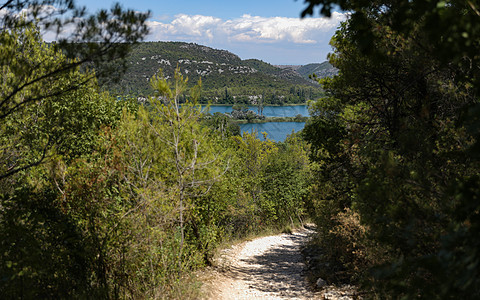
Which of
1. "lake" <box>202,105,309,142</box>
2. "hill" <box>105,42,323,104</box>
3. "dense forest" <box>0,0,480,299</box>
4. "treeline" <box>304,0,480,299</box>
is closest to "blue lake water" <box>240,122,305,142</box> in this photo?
"lake" <box>202,105,309,142</box>

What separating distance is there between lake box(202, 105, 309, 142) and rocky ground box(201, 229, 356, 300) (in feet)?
246

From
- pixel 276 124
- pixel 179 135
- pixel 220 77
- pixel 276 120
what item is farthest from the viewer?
pixel 220 77

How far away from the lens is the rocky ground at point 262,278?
828 cm

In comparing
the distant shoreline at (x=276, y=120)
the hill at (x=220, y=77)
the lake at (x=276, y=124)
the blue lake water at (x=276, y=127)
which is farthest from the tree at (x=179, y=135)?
the hill at (x=220, y=77)

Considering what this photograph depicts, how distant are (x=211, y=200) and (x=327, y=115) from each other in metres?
4.36

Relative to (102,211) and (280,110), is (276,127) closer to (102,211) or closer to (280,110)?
(280,110)

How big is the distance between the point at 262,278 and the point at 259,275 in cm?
37

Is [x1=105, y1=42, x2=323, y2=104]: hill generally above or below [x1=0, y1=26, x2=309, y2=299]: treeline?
above

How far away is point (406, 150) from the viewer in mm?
3449

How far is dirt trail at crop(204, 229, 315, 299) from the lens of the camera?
27.9 feet

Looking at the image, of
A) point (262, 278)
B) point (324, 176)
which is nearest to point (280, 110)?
point (262, 278)

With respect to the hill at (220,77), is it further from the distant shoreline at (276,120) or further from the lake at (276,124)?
the distant shoreline at (276,120)

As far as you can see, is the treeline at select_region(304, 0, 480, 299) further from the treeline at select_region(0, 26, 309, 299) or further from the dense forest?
the treeline at select_region(0, 26, 309, 299)

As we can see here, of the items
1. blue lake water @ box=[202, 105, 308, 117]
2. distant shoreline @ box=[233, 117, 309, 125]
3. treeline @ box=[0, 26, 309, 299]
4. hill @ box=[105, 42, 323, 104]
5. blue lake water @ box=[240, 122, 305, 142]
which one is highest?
hill @ box=[105, 42, 323, 104]
